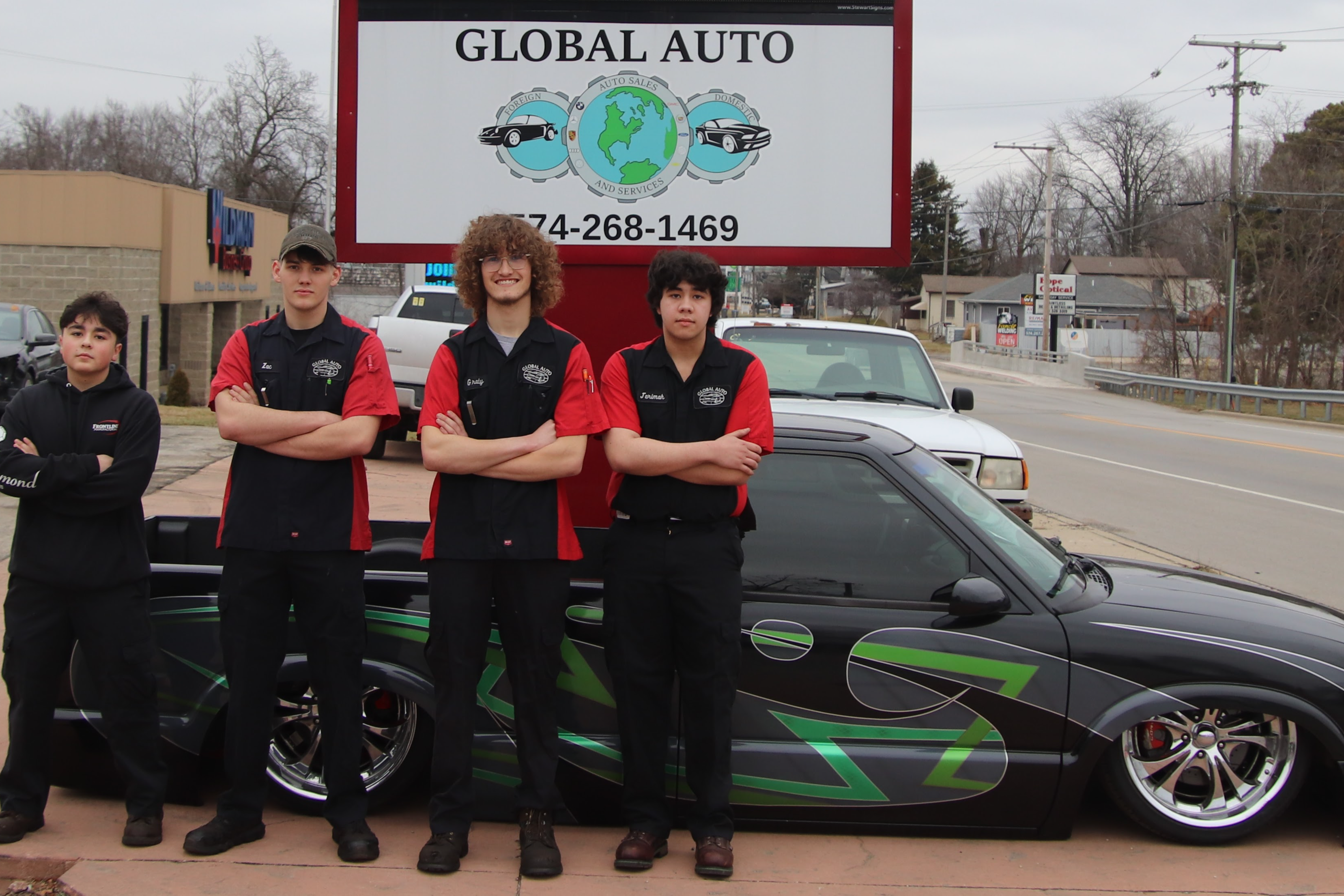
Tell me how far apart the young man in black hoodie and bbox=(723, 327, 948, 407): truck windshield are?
549cm

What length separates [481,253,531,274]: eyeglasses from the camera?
4020 millimetres

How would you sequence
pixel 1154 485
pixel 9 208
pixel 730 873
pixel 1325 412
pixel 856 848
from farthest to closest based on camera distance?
pixel 1325 412 → pixel 9 208 → pixel 1154 485 → pixel 856 848 → pixel 730 873

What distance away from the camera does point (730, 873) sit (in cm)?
388

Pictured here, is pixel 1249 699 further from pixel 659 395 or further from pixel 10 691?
pixel 10 691

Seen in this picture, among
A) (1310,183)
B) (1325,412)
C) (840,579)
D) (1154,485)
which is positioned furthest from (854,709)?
(1310,183)

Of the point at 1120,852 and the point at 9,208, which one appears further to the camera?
the point at 9,208

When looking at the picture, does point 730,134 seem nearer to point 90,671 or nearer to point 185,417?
point 90,671

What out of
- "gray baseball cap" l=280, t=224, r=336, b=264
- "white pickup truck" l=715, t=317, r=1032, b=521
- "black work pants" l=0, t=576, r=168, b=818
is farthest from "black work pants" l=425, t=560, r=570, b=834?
"white pickup truck" l=715, t=317, r=1032, b=521

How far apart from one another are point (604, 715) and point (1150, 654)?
6.08ft

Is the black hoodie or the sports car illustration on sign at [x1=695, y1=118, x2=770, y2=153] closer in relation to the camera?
the black hoodie

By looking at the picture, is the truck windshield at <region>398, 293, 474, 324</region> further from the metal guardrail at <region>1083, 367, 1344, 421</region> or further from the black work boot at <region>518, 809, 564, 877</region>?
the metal guardrail at <region>1083, 367, 1344, 421</region>

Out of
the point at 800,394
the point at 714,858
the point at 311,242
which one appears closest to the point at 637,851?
the point at 714,858

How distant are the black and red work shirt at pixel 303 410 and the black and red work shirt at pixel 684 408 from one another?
78cm

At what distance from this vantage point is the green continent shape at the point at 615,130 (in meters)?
5.30
